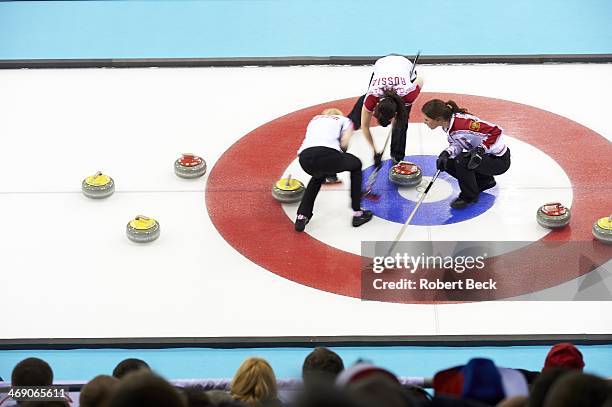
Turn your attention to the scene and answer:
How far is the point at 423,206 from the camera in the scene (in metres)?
9.86

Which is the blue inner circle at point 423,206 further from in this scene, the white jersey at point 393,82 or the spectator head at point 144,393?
the spectator head at point 144,393

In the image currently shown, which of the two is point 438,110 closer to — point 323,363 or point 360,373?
point 323,363

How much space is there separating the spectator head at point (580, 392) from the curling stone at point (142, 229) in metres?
5.73

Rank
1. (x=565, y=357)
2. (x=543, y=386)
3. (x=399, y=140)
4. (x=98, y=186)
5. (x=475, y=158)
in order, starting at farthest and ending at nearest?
(x=399, y=140), (x=98, y=186), (x=475, y=158), (x=565, y=357), (x=543, y=386)

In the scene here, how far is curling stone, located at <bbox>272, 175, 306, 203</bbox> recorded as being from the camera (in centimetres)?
996

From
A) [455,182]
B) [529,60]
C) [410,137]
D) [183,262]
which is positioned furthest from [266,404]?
[529,60]

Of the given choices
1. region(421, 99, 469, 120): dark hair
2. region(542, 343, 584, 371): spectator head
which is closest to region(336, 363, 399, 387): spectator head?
region(542, 343, 584, 371): spectator head

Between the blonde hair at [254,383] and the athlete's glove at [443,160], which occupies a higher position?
the athlete's glove at [443,160]

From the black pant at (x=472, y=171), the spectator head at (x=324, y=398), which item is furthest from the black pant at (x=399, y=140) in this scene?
the spectator head at (x=324, y=398)

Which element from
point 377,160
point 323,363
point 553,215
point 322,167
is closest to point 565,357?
point 323,363

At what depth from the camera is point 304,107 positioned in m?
11.7

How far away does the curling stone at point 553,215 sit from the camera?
9336mm

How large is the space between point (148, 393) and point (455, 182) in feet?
22.5

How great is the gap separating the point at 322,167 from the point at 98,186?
7.60ft
